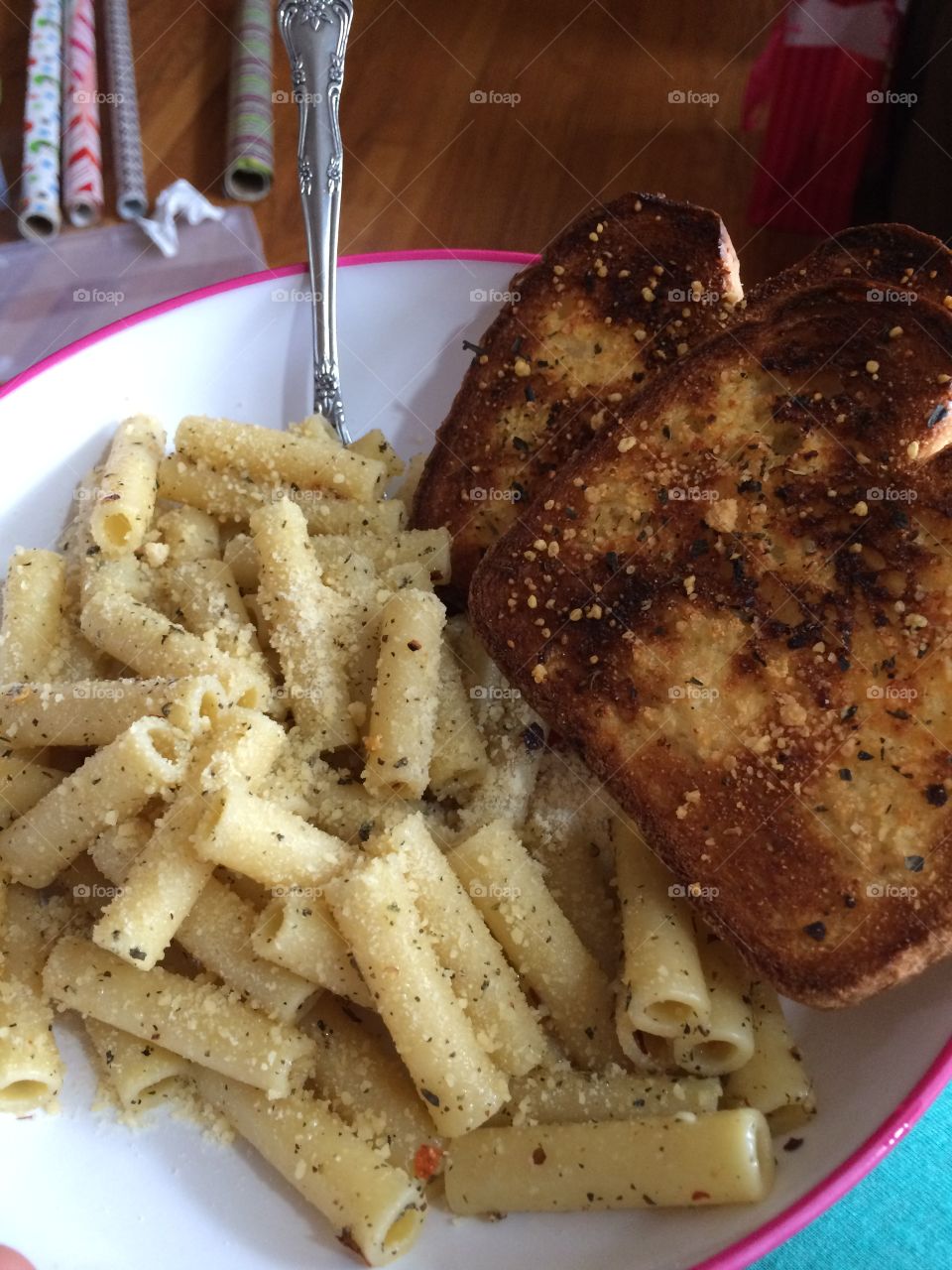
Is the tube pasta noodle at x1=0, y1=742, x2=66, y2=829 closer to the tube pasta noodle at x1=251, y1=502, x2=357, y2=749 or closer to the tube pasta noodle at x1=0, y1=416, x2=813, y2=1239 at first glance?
the tube pasta noodle at x1=0, y1=416, x2=813, y2=1239

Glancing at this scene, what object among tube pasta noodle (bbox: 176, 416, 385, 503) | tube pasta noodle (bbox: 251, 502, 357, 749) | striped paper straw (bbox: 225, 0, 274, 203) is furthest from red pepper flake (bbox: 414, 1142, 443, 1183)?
striped paper straw (bbox: 225, 0, 274, 203)

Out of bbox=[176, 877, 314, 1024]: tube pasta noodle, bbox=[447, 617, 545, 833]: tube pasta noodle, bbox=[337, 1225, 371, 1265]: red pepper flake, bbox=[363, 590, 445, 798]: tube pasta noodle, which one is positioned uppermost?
bbox=[363, 590, 445, 798]: tube pasta noodle

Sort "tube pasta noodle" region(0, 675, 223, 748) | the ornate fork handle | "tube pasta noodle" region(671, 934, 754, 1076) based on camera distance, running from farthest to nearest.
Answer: the ornate fork handle
"tube pasta noodle" region(0, 675, 223, 748)
"tube pasta noodle" region(671, 934, 754, 1076)

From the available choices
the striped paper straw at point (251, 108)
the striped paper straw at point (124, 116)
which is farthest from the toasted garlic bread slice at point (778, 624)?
the striped paper straw at point (124, 116)

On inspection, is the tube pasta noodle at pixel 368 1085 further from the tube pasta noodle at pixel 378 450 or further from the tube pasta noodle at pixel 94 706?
the tube pasta noodle at pixel 378 450

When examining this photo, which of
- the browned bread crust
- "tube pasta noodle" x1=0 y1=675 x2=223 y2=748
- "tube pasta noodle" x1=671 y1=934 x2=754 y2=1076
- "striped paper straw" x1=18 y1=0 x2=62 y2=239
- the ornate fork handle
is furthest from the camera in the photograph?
"striped paper straw" x1=18 y1=0 x2=62 y2=239

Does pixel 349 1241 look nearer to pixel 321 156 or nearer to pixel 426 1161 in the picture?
pixel 426 1161

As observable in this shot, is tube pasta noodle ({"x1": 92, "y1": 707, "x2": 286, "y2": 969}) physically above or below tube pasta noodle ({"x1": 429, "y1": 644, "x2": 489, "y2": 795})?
below
